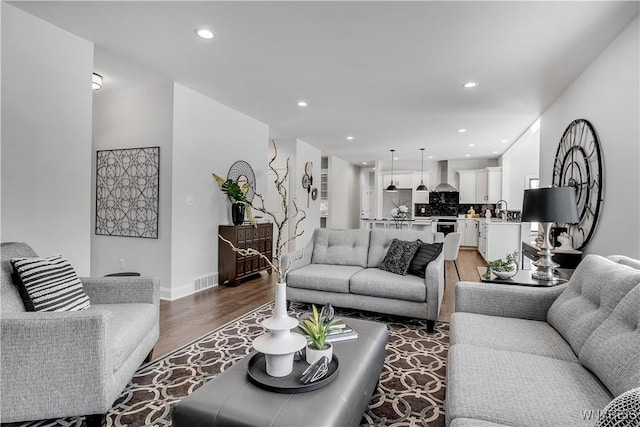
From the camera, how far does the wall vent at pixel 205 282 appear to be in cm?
443

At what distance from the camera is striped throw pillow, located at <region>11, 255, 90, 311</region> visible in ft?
6.03

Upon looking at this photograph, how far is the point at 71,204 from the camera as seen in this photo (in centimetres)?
294

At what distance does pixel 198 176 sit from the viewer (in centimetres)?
447

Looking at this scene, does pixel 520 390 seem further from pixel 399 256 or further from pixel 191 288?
pixel 191 288

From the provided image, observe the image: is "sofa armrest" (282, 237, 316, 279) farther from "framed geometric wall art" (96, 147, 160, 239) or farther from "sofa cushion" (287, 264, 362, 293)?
"framed geometric wall art" (96, 147, 160, 239)

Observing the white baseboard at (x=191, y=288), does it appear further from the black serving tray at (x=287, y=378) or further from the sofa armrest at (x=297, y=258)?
the black serving tray at (x=287, y=378)

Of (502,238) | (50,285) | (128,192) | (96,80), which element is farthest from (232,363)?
(502,238)

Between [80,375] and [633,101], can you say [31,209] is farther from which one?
[633,101]

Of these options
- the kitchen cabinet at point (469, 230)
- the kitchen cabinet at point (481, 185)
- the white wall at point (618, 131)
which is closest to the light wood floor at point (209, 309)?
the white wall at point (618, 131)

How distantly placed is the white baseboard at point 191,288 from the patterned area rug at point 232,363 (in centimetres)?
124

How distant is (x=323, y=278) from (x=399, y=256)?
83cm

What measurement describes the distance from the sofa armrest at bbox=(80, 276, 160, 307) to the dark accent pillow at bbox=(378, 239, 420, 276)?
2262 millimetres

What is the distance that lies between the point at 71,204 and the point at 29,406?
6.21ft

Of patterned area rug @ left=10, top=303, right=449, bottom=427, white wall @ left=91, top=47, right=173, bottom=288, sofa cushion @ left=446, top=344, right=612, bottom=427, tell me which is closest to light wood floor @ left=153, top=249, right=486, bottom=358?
patterned area rug @ left=10, top=303, right=449, bottom=427
